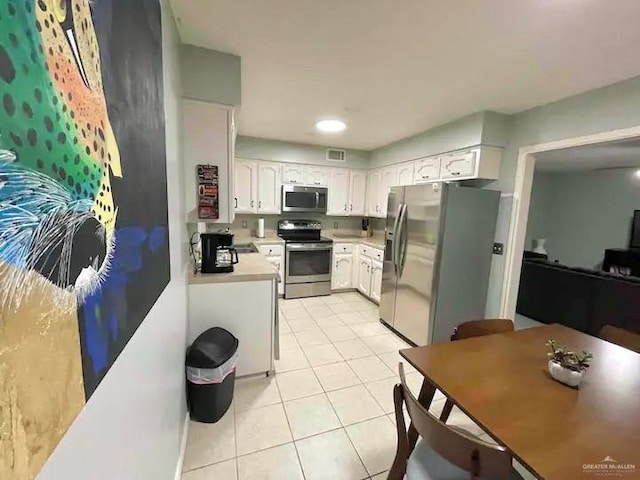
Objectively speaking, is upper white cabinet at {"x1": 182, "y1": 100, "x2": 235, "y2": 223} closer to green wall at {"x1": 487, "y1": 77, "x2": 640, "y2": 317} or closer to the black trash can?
the black trash can

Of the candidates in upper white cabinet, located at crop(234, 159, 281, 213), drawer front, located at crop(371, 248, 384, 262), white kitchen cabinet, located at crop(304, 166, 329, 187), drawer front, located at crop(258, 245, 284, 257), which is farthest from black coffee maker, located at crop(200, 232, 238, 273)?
white kitchen cabinet, located at crop(304, 166, 329, 187)

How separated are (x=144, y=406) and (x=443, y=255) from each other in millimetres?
2559

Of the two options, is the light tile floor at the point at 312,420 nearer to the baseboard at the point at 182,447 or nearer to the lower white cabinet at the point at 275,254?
the baseboard at the point at 182,447

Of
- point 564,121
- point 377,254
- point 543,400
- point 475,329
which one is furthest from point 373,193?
point 543,400

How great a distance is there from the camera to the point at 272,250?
13.7 ft

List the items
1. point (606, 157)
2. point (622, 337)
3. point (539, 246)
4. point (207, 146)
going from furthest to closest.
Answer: point (539, 246) → point (606, 157) → point (207, 146) → point (622, 337)

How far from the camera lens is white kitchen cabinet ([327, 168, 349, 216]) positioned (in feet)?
15.2

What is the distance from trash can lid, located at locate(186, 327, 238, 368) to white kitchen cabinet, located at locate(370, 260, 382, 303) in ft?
8.26

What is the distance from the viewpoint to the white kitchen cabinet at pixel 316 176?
4461 mm

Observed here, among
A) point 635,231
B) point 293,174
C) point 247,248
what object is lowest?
point 247,248

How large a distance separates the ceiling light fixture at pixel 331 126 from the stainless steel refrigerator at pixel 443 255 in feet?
3.54

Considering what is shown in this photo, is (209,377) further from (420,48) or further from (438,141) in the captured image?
(438,141)

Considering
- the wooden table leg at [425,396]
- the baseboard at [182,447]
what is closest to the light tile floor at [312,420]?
the baseboard at [182,447]

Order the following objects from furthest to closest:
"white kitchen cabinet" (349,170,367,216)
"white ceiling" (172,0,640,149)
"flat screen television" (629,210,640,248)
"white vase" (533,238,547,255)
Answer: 1. "white vase" (533,238,547,255)
2. "flat screen television" (629,210,640,248)
3. "white kitchen cabinet" (349,170,367,216)
4. "white ceiling" (172,0,640,149)
